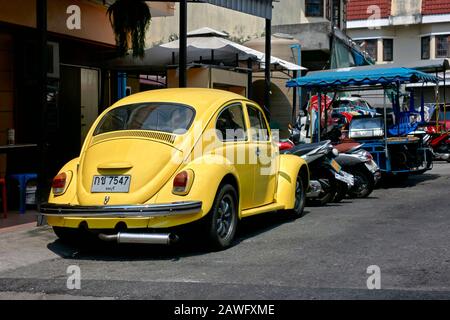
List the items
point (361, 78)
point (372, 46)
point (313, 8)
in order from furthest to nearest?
point (372, 46)
point (313, 8)
point (361, 78)

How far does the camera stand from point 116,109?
8023 mm

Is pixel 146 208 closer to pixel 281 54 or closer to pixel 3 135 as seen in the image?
pixel 3 135

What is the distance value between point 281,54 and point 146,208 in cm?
1531

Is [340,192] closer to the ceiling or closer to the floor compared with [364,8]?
closer to the floor

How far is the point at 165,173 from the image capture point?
6.91 meters

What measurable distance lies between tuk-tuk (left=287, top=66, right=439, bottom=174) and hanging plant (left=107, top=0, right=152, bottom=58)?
4007mm

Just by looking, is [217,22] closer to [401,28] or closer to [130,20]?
[130,20]

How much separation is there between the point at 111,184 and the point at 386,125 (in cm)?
797

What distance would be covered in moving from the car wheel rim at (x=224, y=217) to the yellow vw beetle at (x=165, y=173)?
0.01 metres

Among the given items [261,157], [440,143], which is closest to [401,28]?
[440,143]

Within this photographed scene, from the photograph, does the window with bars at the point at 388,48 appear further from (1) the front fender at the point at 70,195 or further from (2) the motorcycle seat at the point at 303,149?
(1) the front fender at the point at 70,195

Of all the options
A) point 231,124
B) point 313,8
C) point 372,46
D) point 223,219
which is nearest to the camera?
point 223,219

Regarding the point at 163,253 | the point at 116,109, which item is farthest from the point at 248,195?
the point at 116,109

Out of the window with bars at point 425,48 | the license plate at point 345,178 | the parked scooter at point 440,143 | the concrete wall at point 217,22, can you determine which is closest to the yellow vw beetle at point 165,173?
the license plate at point 345,178
